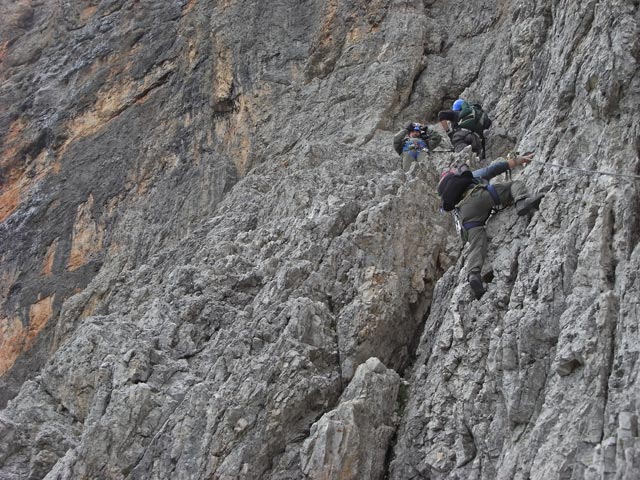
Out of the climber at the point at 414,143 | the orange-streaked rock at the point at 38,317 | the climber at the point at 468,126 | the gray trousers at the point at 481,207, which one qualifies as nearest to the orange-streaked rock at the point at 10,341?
the orange-streaked rock at the point at 38,317

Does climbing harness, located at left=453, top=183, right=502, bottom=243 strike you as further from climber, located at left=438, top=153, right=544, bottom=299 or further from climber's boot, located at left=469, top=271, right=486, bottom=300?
climber's boot, located at left=469, top=271, right=486, bottom=300

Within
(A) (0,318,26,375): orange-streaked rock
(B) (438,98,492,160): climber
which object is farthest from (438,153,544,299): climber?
(A) (0,318,26,375): orange-streaked rock

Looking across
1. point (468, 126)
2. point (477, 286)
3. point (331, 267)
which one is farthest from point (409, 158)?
point (477, 286)

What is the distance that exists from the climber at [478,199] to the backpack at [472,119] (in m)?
4.22

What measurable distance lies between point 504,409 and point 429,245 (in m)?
5.91

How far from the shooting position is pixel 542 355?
33.4ft

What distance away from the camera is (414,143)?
62.5 ft

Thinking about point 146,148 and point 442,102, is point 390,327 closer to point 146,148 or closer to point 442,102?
point 442,102

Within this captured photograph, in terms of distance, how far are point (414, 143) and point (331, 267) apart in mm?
4731

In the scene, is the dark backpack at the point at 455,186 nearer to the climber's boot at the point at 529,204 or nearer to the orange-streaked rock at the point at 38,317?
the climber's boot at the point at 529,204

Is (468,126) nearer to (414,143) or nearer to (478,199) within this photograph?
(414,143)

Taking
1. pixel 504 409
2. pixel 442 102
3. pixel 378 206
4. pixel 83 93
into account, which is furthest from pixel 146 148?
pixel 504 409

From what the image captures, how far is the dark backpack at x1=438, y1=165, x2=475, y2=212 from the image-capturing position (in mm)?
13359

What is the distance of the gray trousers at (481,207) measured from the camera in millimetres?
12758
